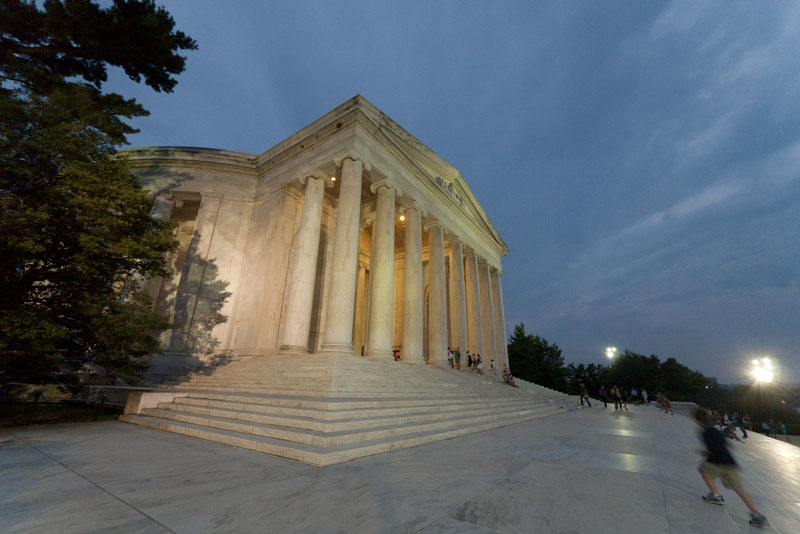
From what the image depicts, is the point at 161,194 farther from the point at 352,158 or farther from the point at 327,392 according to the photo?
the point at 327,392

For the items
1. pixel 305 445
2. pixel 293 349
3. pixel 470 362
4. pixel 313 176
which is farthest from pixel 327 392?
pixel 470 362

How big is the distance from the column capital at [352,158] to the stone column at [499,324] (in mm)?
20142

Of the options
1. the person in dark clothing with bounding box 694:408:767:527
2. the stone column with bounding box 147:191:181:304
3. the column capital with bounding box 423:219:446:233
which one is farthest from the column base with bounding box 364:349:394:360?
the stone column with bounding box 147:191:181:304

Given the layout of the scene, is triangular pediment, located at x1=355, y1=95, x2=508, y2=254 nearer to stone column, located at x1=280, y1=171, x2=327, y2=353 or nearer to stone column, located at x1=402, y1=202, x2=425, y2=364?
stone column, located at x1=402, y1=202, x2=425, y2=364

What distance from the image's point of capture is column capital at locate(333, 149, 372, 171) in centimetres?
1639

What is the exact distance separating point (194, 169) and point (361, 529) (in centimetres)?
2489

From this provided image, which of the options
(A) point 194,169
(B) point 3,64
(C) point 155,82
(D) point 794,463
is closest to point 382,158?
(C) point 155,82

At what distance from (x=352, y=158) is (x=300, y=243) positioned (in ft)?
17.3

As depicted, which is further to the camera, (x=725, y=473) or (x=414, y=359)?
(x=414, y=359)

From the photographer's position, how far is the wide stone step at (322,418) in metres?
7.30

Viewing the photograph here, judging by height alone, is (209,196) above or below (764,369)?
above

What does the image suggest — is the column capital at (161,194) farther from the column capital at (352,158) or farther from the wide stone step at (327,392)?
the wide stone step at (327,392)

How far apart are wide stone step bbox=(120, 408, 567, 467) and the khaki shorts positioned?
5.27 m

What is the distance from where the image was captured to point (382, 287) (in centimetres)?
1636
